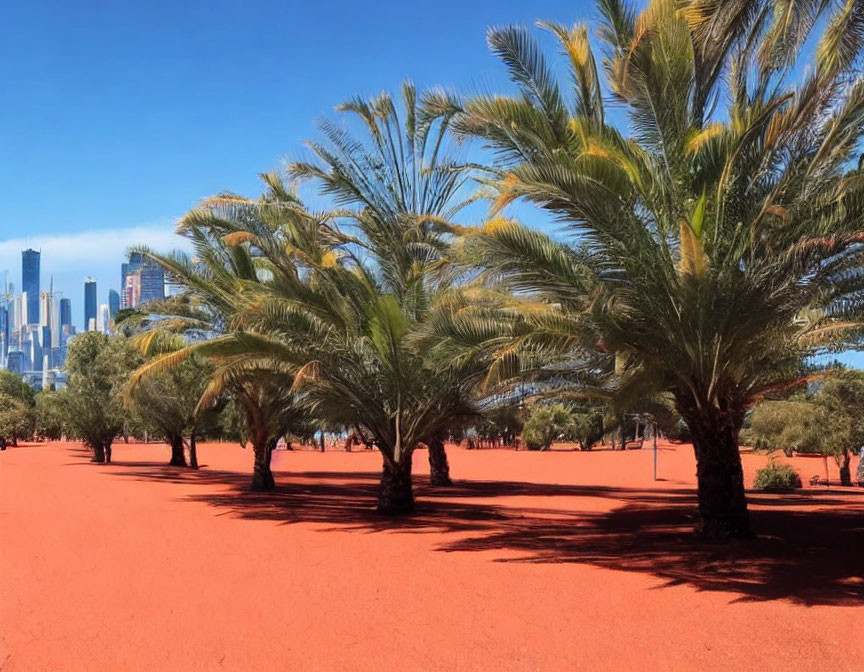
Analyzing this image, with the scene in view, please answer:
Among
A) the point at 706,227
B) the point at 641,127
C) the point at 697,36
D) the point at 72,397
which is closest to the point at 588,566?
the point at 706,227

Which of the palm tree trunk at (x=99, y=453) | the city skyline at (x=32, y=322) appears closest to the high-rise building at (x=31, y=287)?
the city skyline at (x=32, y=322)

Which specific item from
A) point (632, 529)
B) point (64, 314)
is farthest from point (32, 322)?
point (64, 314)

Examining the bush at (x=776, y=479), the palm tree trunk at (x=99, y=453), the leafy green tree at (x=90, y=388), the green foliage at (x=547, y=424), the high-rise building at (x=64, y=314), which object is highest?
the high-rise building at (x=64, y=314)

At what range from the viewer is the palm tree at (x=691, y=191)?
905 centimetres

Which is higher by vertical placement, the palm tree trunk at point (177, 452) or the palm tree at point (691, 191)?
the palm tree at point (691, 191)

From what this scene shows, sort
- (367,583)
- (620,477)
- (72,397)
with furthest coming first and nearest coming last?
(72,397) → (620,477) → (367,583)

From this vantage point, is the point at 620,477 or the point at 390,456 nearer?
the point at 390,456

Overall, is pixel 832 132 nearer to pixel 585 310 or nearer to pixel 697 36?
pixel 697 36

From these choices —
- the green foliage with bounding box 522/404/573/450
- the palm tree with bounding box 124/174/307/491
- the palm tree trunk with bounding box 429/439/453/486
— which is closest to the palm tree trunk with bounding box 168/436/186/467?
the palm tree with bounding box 124/174/307/491

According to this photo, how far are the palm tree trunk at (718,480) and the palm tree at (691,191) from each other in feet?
0.09

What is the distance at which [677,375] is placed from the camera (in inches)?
432

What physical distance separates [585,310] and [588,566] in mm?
3172

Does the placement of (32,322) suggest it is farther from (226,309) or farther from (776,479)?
(776,479)

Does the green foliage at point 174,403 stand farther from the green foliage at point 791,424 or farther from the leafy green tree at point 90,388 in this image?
the green foliage at point 791,424
